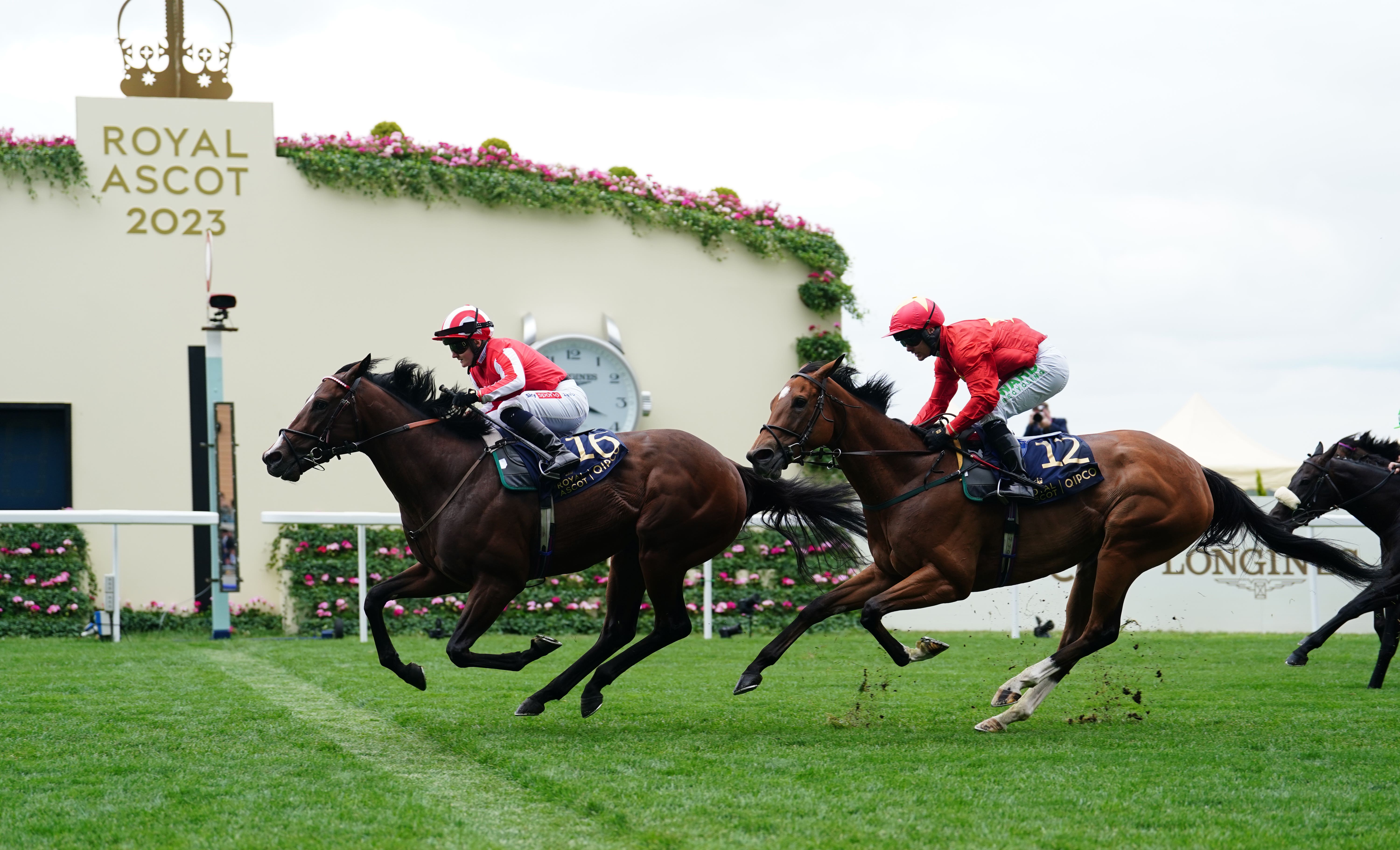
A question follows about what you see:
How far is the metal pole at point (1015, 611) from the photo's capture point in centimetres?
1106

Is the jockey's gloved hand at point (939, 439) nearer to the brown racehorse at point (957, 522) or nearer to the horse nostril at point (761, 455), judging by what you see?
the brown racehorse at point (957, 522)

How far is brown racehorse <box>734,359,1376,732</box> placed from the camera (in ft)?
18.3

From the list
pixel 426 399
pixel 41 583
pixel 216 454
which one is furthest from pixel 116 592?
pixel 426 399

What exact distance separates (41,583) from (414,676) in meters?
6.85

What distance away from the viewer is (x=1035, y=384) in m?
6.05

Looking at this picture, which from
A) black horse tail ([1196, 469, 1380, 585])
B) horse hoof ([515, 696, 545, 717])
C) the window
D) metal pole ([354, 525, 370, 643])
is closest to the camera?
horse hoof ([515, 696, 545, 717])

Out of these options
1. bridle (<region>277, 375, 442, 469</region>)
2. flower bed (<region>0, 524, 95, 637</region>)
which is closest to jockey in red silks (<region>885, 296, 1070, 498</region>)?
Result: bridle (<region>277, 375, 442, 469</region>)

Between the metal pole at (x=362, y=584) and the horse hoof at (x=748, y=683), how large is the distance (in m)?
5.08

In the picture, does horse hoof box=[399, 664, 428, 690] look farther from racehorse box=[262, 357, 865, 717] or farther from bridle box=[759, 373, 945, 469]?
bridle box=[759, 373, 945, 469]

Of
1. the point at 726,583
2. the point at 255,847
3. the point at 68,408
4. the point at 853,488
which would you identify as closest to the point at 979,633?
the point at 726,583

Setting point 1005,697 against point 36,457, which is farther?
point 36,457

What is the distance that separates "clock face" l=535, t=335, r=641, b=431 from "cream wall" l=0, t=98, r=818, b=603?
242mm

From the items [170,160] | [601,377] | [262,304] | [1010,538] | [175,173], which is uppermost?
[170,160]

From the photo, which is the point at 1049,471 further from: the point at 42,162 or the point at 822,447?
the point at 42,162
